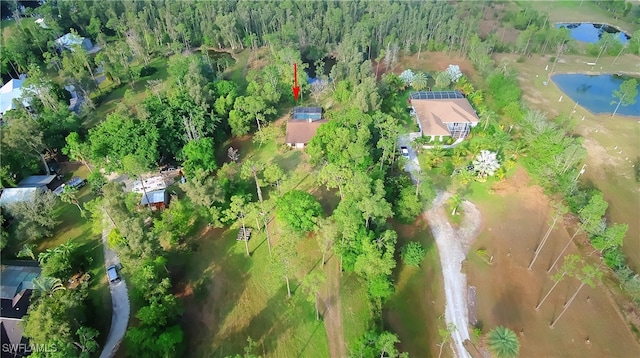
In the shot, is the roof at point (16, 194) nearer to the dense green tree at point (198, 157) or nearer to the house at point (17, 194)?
the house at point (17, 194)

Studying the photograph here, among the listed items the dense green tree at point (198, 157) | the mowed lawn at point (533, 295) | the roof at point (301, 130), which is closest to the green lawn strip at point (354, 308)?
the mowed lawn at point (533, 295)

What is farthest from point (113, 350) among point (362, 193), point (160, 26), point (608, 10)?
point (608, 10)

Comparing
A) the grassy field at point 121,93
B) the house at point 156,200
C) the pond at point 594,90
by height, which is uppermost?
the grassy field at point 121,93

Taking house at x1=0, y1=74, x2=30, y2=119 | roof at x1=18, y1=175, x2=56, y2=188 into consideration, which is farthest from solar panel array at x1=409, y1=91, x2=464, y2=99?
house at x1=0, y1=74, x2=30, y2=119

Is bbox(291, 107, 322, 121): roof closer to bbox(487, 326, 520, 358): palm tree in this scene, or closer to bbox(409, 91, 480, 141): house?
bbox(409, 91, 480, 141): house

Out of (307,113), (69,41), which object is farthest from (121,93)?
(307,113)

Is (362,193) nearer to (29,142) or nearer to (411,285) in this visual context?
(411,285)

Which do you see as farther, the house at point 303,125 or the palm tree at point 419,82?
the palm tree at point 419,82
